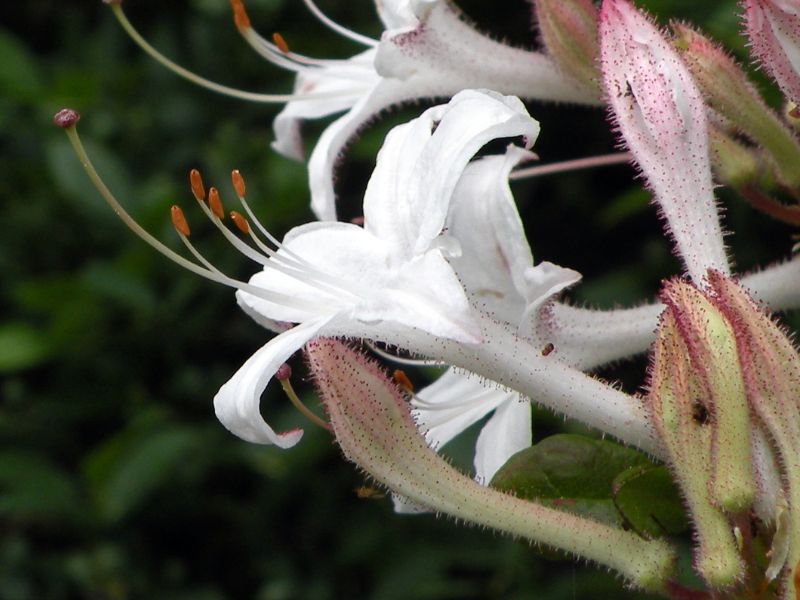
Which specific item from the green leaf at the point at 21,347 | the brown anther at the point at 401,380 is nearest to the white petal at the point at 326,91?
the brown anther at the point at 401,380

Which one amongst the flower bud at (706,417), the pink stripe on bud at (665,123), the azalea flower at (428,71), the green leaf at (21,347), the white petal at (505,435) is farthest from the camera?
the green leaf at (21,347)

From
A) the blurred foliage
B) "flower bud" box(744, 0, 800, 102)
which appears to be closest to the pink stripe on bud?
"flower bud" box(744, 0, 800, 102)

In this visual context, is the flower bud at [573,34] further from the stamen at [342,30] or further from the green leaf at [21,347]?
the green leaf at [21,347]

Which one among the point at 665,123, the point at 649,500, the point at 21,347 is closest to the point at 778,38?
the point at 665,123

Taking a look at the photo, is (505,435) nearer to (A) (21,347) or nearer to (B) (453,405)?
(B) (453,405)

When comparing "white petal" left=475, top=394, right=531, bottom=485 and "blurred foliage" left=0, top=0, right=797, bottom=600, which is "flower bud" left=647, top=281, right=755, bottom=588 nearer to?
"white petal" left=475, top=394, right=531, bottom=485
